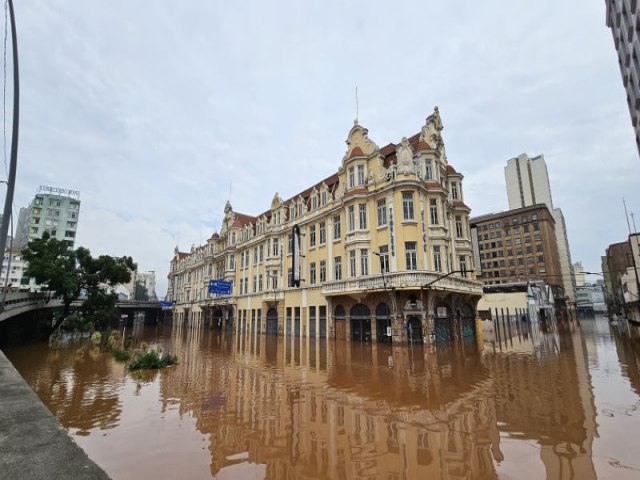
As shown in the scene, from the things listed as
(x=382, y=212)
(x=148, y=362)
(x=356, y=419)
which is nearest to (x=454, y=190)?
(x=382, y=212)

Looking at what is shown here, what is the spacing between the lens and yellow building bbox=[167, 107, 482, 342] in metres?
28.2

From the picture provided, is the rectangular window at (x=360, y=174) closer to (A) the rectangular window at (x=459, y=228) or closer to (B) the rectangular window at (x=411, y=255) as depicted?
(B) the rectangular window at (x=411, y=255)

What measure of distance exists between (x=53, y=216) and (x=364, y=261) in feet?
289

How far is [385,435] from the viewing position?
830 centimetres

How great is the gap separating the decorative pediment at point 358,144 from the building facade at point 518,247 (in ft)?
204

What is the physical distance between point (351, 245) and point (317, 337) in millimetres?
10230

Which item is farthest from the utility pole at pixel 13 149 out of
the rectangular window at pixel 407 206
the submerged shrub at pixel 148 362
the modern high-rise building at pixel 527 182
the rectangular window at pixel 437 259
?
the modern high-rise building at pixel 527 182

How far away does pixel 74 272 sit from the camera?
104 feet

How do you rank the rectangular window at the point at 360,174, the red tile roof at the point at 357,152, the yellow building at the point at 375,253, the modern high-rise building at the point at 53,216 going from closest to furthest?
the yellow building at the point at 375,253 → the rectangular window at the point at 360,174 → the red tile roof at the point at 357,152 → the modern high-rise building at the point at 53,216

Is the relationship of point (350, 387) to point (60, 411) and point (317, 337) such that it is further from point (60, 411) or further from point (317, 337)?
point (317, 337)

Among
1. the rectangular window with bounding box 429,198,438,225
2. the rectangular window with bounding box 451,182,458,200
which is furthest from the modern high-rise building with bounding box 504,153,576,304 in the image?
the rectangular window with bounding box 429,198,438,225

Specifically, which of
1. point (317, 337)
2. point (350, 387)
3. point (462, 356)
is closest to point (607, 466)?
point (350, 387)

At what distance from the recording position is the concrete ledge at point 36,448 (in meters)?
3.18

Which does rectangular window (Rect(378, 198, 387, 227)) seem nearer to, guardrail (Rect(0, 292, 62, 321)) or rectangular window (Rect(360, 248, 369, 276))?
rectangular window (Rect(360, 248, 369, 276))
